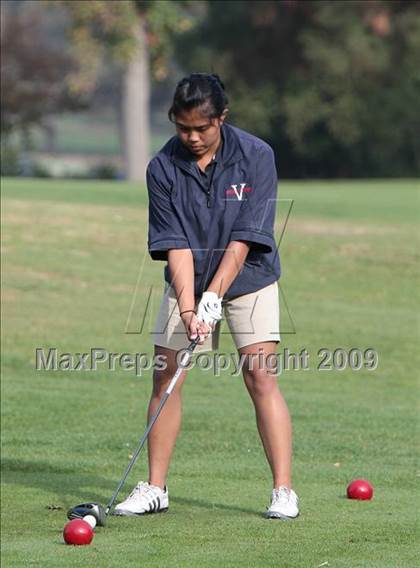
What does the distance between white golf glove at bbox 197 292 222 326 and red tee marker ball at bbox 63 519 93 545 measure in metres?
1.14

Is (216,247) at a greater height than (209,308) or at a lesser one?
greater

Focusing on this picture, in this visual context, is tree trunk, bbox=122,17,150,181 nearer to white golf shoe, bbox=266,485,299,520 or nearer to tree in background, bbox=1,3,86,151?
tree in background, bbox=1,3,86,151

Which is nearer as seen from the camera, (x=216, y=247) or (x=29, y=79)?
(x=216, y=247)

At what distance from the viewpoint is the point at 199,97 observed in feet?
21.2

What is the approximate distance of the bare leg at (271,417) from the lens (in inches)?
267

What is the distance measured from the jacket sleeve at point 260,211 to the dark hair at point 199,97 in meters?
0.34

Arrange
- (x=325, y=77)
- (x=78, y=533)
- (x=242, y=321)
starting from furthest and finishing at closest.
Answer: (x=325, y=77) < (x=242, y=321) < (x=78, y=533)

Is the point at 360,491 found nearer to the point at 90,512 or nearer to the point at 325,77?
the point at 90,512

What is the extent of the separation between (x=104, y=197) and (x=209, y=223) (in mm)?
16203

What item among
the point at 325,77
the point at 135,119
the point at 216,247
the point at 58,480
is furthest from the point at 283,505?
the point at 325,77

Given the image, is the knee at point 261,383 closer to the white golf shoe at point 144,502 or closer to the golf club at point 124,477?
the golf club at point 124,477

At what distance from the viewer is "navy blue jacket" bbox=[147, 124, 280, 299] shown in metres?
6.59

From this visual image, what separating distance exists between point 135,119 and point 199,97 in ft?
121

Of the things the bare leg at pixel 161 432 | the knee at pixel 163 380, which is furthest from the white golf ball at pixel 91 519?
the knee at pixel 163 380
